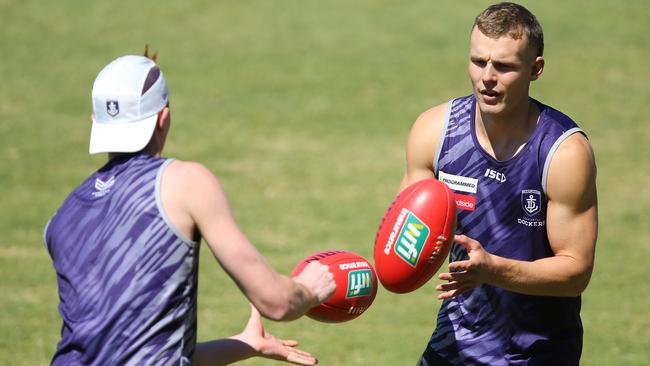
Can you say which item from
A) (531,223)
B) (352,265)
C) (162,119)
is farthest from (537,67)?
(162,119)

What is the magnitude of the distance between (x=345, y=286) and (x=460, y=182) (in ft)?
2.62

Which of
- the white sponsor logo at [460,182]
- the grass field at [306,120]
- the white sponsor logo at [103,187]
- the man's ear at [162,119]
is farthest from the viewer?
the grass field at [306,120]

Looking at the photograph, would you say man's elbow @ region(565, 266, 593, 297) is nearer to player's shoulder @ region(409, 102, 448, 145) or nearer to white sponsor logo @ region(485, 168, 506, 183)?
white sponsor logo @ region(485, 168, 506, 183)

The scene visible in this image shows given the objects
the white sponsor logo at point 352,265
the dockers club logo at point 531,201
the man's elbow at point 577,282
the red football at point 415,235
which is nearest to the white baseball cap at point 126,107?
the white sponsor logo at point 352,265

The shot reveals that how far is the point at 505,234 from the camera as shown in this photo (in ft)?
16.9

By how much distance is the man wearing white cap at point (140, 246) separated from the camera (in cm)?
410

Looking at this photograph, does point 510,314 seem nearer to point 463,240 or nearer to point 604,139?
point 463,240

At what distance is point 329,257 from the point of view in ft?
16.9

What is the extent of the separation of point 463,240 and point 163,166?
1.44 m

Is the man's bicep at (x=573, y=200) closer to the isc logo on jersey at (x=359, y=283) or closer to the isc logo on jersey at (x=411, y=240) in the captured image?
the isc logo on jersey at (x=411, y=240)

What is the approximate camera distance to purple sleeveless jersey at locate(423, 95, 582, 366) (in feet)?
16.5

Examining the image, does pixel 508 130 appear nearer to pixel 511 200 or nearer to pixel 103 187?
pixel 511 200

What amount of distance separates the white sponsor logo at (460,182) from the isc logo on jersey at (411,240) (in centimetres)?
33

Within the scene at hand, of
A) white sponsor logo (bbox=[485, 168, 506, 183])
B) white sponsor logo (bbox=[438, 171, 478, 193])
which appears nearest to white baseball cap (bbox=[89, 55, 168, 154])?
white sponsor logo (bbox=[438, 171, 478, 193])
